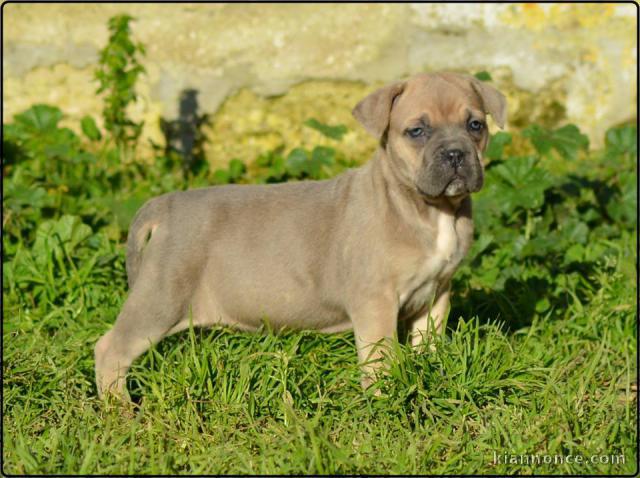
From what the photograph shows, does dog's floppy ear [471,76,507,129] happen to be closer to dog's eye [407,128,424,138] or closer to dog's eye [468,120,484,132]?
dog's eye [468,120,484,132]

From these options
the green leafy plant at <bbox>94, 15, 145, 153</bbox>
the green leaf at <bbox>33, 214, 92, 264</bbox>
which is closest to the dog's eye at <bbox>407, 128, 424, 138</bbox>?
the green leaf at <bbox>33, 214, 92, 264</bbox>

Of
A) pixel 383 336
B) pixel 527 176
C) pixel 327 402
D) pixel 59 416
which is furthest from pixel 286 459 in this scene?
pixel 527 176

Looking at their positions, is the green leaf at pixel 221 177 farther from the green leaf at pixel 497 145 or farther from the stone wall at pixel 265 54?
the green leaf at pixel 497 145

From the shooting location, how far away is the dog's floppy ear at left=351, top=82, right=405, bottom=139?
16.4ft

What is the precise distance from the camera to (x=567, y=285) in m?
6.45

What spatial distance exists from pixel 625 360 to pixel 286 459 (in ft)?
8.32

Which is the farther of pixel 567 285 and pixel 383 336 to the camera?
pixel 567 285

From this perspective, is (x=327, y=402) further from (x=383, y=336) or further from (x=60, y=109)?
(x=60, y=109)

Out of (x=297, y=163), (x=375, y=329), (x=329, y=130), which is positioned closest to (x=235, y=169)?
(x=297, y=163)

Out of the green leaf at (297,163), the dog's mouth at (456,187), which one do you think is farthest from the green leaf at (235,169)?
the dog's mouth at (456,187)

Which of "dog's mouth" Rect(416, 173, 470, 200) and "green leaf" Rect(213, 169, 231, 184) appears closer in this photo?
"dog's mouth" Rect(416, 173, 470, 200)

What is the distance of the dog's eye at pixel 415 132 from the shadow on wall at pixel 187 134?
146 inches

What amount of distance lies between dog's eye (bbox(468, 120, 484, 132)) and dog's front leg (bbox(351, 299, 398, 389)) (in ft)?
3.42

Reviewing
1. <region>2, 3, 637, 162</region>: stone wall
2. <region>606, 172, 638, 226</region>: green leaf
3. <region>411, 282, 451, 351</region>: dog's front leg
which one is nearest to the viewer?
<region>411, 282, 451, 351</region>: dog's front leg
